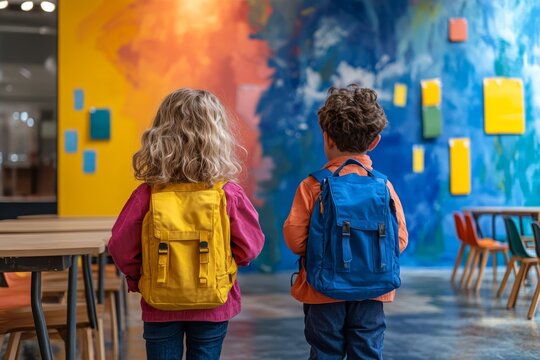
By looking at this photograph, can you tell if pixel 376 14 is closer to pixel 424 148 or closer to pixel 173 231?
pixel 424 148

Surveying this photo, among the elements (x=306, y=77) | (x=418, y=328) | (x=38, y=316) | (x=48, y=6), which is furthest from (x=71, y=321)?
(x=48, y=6)

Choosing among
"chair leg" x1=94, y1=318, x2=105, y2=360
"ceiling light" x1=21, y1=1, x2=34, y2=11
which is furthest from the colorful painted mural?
"chair leg" x1=94, y1=318, x2=105, y2=360

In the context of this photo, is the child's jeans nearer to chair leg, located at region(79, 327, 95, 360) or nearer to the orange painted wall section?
chair leg, located at region(79, 327, 95, 360)

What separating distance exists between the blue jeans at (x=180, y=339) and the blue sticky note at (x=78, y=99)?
577 cm

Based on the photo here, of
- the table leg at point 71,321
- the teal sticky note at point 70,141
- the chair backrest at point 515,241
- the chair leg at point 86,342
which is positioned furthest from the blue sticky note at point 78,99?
the table leg at point 71,321

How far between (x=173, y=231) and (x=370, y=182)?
0.66 m

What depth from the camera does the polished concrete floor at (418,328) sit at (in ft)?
12.9

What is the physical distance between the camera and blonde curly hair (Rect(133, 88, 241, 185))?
2.08 meters

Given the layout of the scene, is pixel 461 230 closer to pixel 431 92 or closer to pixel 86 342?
→ pixel 431 92

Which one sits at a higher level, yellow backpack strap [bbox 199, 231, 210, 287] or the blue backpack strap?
the blue backpack strap

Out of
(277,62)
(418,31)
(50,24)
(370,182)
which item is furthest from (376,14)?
(370,182)

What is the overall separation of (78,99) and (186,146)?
5.76 metres

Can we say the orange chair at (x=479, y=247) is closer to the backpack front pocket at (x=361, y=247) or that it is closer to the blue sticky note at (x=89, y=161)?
the blue sticky note at (x=89, y=161)

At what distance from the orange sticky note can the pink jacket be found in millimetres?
6480
